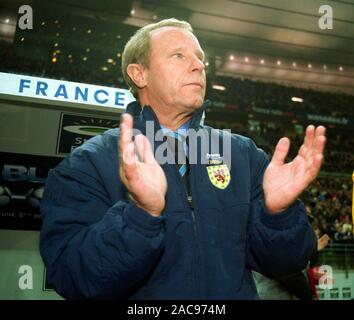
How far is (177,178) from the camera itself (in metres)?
1.04

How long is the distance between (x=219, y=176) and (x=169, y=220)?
235mm

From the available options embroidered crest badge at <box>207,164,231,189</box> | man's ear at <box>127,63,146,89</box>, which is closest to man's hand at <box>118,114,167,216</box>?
embroidered crest badge at <box>207,164,231,189</box>

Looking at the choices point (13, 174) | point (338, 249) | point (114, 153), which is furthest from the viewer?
point (338, 249)

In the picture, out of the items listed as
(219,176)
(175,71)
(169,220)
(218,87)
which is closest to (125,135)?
(169,220)

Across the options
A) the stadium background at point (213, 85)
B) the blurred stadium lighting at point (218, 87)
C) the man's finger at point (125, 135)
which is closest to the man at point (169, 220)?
the man's finger at point (125, 135)

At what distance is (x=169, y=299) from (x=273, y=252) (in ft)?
1.08

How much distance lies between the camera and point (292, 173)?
0.98 metres

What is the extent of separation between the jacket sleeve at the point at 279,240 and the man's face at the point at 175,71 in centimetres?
45

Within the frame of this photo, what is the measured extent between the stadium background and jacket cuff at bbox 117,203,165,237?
1139 millimetres

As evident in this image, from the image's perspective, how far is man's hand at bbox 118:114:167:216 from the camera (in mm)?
796

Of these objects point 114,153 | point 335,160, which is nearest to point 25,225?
point 114,153

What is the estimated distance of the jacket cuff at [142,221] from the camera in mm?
820

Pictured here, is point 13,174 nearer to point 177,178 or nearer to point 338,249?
point 177,178
